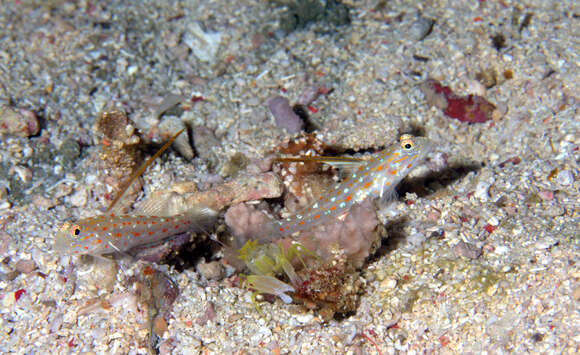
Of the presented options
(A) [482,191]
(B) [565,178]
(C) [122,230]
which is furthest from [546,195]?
(C) [122,230]

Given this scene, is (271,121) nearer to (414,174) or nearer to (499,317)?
(414,174)

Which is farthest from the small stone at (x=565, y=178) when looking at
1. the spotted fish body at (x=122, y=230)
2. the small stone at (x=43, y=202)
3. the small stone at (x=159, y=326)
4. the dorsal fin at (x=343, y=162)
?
the small stone at (x=43, y=202)

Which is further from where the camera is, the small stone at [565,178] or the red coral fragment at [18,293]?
the small stone at [565,178]

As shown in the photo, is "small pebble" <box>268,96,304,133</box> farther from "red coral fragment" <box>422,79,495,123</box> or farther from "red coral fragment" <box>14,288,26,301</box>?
"red coral fragment" <box>14,288,26,301</box>

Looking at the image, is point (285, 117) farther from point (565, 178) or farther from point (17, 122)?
point (17, 122)

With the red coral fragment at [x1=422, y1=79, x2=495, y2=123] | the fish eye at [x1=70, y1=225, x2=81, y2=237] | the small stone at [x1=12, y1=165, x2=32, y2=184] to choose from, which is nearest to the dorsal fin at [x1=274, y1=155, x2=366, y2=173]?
the red coral fragment at [x1=422, y1=79, x2=495, y2=123]

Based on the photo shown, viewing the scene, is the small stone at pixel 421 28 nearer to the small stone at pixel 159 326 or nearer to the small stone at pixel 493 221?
the small stone at pixel 493 221
